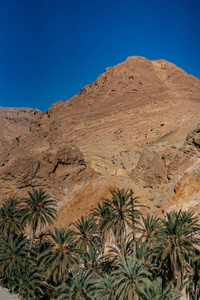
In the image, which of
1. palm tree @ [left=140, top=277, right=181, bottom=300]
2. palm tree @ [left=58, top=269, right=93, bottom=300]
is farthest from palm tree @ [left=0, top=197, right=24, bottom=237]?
palm tree @ [left=140, top=277, right=181, bottom=300]

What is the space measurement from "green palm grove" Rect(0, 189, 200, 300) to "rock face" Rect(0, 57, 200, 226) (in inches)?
402

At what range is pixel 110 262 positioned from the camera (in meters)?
26.8

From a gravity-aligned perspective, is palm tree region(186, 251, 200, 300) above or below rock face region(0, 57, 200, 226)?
below

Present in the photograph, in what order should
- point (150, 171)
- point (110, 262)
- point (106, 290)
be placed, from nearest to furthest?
point (106, 290) < point (110, 262) < point (150, 171)

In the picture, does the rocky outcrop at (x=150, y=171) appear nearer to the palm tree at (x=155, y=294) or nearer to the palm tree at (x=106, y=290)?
the palm tree at (x=106, y=290)

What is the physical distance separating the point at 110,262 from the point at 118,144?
40293 millimetres

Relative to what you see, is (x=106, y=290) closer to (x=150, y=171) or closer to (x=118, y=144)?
(x=150, y=171)

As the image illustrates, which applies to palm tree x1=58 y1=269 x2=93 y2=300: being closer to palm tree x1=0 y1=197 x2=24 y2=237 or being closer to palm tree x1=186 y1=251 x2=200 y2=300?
palm tree x1=186 y1=251 x2=200 y2=300

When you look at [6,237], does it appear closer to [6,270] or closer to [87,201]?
[6,270]

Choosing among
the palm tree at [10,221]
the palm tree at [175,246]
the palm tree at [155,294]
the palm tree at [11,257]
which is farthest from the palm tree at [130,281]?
the palm tree at [10,221]

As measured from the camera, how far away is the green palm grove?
→ 2147 centimetres

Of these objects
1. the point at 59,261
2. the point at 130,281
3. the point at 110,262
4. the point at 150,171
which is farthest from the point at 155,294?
the point at 150,171

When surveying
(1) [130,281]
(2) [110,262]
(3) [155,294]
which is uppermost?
(2) [110,262]

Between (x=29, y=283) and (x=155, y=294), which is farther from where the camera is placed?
(x=29, y=283)
